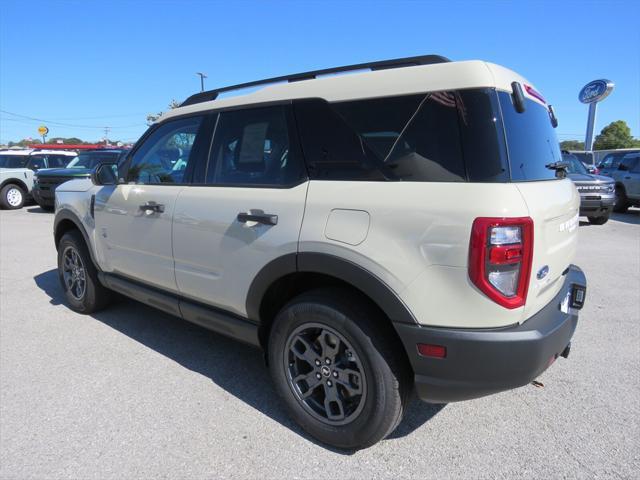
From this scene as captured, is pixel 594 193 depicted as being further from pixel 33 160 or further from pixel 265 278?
pixel 33 160

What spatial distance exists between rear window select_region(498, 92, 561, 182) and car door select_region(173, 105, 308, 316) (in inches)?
41.4

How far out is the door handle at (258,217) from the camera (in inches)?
95.6

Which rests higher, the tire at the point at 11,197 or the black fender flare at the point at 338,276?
the black fender flare at the point at 338,276

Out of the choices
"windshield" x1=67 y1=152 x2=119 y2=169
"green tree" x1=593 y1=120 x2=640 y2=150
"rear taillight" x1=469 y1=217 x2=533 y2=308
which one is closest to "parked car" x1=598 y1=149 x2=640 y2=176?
"rear taillight" x1=469 y1=217 x2=533 y2=308

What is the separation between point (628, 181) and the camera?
1324 cm

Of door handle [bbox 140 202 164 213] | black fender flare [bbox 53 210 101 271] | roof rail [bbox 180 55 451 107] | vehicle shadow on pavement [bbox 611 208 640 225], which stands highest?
roof rail [bbox 180 55 451 107]

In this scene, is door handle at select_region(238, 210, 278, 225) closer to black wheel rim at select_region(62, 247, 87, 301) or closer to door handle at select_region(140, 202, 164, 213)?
door handle at select_region(140, 202, 164, 213)

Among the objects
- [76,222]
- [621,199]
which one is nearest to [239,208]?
[76,222]

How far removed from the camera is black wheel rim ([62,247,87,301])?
14.2ft

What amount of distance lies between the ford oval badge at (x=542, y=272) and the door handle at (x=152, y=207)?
8.16 ft

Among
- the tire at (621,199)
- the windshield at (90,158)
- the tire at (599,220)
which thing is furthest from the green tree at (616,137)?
the windshield at (90,158)

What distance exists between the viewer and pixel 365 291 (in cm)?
208

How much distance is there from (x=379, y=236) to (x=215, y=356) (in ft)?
6.81

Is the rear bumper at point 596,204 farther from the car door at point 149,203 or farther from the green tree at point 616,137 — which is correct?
the green tree at point 616,137
